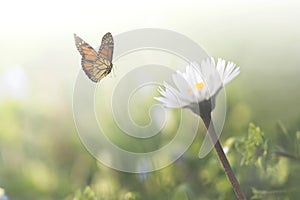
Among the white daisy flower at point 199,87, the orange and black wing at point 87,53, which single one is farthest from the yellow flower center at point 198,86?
the orange and black wing at point 87,53

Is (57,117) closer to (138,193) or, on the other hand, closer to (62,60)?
(62,60)

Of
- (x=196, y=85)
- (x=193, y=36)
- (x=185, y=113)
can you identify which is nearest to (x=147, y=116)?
(x=185, y=113)

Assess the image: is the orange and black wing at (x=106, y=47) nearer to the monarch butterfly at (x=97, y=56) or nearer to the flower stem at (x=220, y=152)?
the monarch butterfly at (x=97, y=56)

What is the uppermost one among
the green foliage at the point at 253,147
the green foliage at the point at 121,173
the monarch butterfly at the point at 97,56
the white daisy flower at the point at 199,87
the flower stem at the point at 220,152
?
the monarch butterfly at the point at 97,56

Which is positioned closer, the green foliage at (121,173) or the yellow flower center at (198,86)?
the yellow flower center at (198,86)

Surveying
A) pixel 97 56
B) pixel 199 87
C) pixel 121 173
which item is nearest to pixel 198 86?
pixel 199 87

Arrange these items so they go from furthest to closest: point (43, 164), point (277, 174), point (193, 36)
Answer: point (193, 36), point (43, 164), point (277, 174)
